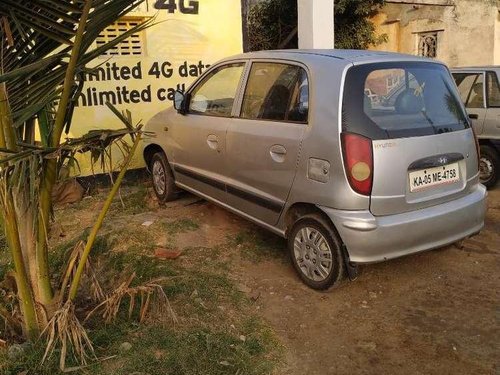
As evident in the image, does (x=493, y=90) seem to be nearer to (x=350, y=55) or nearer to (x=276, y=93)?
(x=350, y=55)

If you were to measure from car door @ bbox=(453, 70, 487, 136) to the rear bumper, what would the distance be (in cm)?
332

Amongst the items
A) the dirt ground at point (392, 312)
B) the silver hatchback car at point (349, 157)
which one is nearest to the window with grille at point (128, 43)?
the silver hatchback car at point (349, 157)

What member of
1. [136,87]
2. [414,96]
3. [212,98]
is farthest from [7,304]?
[136,87]

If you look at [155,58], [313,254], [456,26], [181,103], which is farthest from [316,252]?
[456,26]

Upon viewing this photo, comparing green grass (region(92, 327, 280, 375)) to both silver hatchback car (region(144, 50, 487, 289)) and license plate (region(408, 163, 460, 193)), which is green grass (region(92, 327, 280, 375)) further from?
license plate (region(408, 163, 460, 193))

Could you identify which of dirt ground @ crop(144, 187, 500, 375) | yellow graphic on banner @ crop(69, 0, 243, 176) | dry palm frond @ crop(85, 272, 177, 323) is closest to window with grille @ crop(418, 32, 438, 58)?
yellow graphic on banner @ crop(69, 0, 243, 176)

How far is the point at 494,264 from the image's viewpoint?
14.0 feet

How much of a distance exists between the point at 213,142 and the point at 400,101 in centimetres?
179

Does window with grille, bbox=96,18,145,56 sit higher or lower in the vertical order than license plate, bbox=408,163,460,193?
higher

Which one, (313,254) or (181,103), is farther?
(181,103)

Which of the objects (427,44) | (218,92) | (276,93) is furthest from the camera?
(427,44)

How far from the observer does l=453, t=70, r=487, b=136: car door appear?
21.5ft

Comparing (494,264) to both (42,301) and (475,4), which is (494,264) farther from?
(475,4)

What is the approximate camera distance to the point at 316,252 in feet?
12.3
